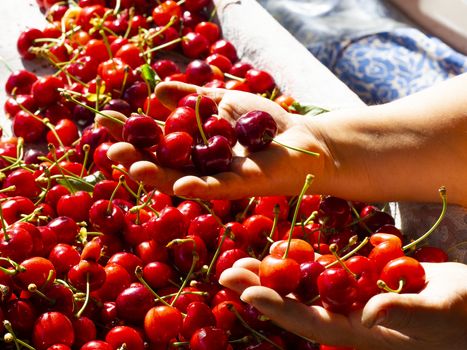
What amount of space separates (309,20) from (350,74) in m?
0.25

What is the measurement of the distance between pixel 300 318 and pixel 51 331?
0.34 metres

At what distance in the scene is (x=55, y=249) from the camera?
1063mm

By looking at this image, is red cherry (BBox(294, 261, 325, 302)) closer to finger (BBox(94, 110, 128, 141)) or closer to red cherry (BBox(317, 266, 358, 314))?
red cherry (BBox(317, 266, 358, 314))

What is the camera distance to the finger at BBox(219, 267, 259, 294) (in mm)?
884

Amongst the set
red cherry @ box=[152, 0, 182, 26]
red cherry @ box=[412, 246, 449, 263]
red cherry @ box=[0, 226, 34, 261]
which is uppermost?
red cherry @ box=[152, 0, 182, 26]

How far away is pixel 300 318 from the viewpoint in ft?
2.84

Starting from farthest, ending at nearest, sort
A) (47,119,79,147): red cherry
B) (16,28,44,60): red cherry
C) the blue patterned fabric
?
the blue patterned fabric, (16,28,44,60): red cherry, (47,119,79,147): red cherry

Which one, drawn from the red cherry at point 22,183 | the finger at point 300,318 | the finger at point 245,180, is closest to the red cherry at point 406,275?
the finger at point 300,318

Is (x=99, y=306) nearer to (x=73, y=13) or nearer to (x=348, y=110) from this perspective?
(x=348, y=110)

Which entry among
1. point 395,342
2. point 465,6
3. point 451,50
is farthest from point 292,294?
point 465,6

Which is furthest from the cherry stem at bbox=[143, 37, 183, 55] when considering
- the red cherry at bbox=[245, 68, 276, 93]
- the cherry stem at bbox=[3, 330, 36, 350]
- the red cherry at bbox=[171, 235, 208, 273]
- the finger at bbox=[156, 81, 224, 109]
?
the cherry stem at bbox=[3, 330, 36, 350]

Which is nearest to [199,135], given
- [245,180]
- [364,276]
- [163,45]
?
[245,180]

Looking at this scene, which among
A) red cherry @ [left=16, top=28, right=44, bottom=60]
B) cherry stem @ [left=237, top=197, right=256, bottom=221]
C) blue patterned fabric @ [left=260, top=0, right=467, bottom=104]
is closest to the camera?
cherry stem @ [left=237, top=197, right=256, bottom=221]

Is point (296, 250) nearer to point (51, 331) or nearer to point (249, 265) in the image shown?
point (249, 265)
